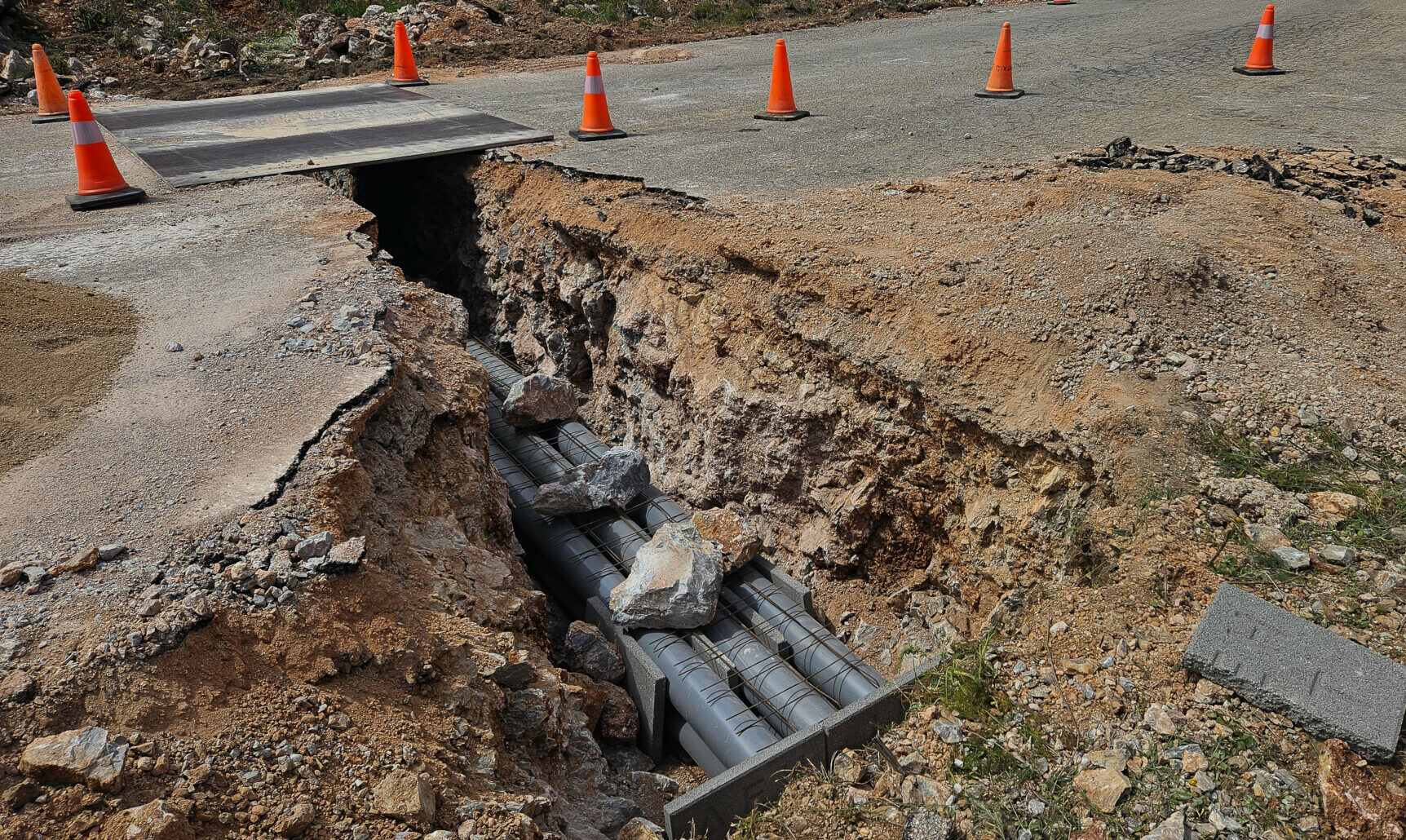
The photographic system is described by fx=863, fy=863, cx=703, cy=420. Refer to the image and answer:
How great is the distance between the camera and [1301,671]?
274cm

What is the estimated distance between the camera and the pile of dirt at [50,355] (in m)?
3.63

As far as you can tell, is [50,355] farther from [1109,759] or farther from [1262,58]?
[1262,58]

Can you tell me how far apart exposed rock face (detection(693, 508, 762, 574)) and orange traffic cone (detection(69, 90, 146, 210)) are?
16.7 ft

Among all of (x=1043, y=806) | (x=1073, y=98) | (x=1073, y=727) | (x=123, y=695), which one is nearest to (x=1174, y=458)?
(x=1073, y=727)

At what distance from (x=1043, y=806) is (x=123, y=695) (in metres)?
2.91

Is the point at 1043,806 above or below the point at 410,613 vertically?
below

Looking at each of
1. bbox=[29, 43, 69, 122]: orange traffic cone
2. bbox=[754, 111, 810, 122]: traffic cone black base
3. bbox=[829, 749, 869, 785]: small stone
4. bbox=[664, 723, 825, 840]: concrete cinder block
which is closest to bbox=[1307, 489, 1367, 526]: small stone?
bbox=[829, 749, 869, 785]: small stone

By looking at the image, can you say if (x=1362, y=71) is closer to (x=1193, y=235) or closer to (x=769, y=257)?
(x=1193, y=235)

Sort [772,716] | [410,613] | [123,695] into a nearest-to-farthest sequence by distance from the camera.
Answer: [123,695], [410,613], [772,716]

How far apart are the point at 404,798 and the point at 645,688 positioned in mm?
1786

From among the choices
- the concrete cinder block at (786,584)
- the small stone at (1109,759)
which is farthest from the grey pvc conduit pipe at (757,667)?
the small stone at (1109,759)

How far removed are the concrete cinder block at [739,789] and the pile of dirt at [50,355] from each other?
9.85ft

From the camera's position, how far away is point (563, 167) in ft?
22.9

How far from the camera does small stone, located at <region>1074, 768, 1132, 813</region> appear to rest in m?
2.73
